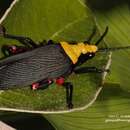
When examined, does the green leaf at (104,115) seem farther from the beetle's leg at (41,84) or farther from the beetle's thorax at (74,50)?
the beetle's thorax at (74,50)

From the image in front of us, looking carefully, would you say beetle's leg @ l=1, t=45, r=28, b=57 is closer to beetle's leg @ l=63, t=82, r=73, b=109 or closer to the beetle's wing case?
the beetle's wing case

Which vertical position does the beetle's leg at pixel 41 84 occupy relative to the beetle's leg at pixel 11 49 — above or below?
below

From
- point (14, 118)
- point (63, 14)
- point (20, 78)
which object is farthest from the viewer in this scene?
point (14, 118)

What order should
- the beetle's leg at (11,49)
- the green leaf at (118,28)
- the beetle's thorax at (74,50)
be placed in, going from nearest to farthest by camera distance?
the green leaf at (118,28)
the beetle's leg at (11,49)
the beetle's thorax at (74,50)

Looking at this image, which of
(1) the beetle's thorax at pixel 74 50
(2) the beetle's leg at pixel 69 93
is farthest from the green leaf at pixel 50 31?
(1) the beetle's thorax at pixel 74 50

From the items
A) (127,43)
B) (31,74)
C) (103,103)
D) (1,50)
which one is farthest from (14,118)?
(127,43)

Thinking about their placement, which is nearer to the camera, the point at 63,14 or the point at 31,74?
the point at 63,14

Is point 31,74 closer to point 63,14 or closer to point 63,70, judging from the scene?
point 63,70
